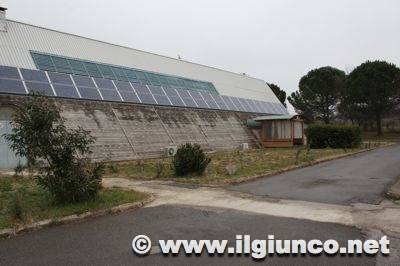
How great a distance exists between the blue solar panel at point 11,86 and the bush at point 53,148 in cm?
1202

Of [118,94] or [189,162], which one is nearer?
Result: [189,162]

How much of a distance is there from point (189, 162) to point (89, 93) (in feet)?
39.7

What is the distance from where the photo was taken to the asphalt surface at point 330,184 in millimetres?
11211

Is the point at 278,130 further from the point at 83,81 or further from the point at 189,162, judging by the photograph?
the point at 189,162

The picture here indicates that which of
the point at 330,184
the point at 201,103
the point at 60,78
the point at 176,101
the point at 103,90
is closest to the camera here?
the point at 330,184

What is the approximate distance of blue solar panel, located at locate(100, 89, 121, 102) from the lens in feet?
86.1

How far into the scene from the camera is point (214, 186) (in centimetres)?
1323

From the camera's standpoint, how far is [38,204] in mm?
10062

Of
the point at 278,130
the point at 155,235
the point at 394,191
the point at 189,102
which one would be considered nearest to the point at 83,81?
the point at 189,102

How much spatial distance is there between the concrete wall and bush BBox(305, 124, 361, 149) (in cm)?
502

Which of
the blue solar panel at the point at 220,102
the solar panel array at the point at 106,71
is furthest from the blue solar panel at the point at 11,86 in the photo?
the blue solar panel at the point at 220,102

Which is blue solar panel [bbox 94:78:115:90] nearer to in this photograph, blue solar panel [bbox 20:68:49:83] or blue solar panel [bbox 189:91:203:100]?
blue solar panel [bbox 20:68:49:83]

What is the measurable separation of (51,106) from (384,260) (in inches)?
309

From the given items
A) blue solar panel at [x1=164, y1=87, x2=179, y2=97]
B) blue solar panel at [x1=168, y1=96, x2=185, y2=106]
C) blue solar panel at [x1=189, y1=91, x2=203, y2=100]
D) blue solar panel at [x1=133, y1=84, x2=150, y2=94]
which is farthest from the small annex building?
blue solar panel at [x1=133, y1=84, x2=150, y2=94]
